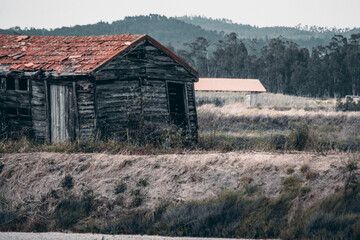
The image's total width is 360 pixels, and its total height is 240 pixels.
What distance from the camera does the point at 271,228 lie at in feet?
21.1

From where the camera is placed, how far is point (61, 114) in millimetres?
12938

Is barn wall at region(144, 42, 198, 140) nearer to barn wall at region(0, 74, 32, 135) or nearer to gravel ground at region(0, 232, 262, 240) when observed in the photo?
barn wall at region(0, 74, 32, 135)

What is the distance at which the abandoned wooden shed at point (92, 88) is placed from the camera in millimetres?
12477

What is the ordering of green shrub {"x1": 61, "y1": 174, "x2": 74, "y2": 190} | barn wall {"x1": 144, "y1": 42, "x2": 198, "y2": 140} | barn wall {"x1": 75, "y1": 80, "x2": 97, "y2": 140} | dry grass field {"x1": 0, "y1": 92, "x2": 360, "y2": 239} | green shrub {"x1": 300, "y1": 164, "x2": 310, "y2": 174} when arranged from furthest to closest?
1. barn wall {"x1": 144, "y1": 42, "x2": 198, "y2": 140}
2. barn wall {"x1": 75, "y1": 80, "x2": 97, "y2": 140}
3. green shrub {"x1": 61, "y1": 174, "x2": 74, "y2": 190}
4. green shrub {"x1": 300, "y1": 164, "x2": 310, "y2": 174}
5. dry grass field {"x1": 0, "y1": 92, "x2": 360, "y2": 239}

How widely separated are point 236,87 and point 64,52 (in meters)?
38.7

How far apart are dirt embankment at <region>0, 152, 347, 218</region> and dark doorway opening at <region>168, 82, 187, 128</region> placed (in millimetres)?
5879

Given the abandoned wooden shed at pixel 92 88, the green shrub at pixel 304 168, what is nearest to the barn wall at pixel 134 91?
the abandoned wooden shed at pixel 92 88

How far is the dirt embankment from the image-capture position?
24.7ft

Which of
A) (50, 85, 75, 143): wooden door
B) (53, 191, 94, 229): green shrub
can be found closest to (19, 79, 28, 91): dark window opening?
(50, 85, 75, 143): wooden door

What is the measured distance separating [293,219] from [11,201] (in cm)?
515

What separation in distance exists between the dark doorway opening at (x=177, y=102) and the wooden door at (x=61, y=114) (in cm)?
362

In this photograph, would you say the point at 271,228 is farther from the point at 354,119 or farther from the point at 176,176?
the point at 354,119

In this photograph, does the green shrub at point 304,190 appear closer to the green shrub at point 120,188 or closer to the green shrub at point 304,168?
the green shrub at point 304,168

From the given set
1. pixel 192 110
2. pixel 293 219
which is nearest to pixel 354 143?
pixel 192 110
